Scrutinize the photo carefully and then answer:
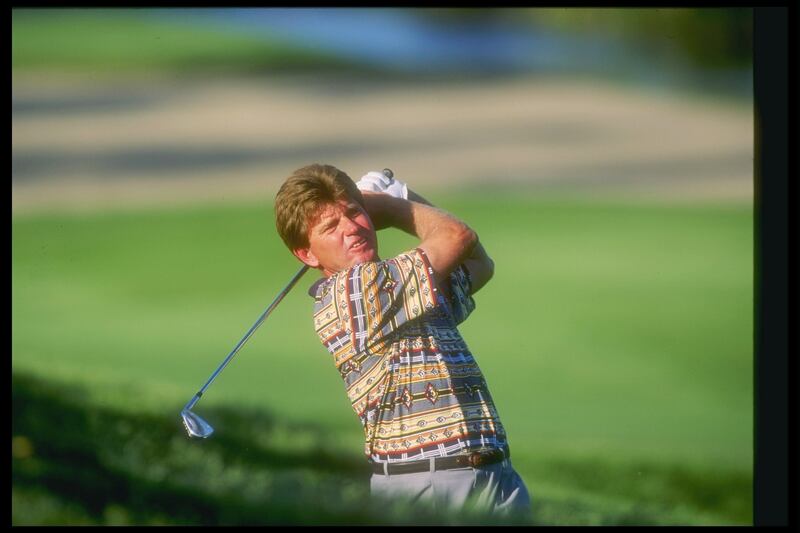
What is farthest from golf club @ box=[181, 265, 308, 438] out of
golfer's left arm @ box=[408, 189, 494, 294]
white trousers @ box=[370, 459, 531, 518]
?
white trousers @ box=[370, 459, 531, 518]

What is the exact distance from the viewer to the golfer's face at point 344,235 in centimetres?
296

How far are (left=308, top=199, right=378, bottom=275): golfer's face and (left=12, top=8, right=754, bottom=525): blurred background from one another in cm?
57

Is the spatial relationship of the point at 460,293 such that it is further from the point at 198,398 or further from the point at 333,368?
the point at 198,398

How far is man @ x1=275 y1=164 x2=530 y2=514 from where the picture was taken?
111 inches

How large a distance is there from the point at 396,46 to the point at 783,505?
6.01 feet

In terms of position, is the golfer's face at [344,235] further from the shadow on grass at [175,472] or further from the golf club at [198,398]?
the shadow on grass at [175,472]

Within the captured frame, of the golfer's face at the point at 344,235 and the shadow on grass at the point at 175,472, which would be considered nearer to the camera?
the golfer's face at the point at 344,235

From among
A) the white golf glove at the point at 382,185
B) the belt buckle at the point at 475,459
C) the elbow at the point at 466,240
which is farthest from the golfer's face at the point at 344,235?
the belt buckle at the point at 475,459

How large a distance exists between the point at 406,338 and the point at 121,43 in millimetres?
1390

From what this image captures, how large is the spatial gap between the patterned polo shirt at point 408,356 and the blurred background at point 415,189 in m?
0.58

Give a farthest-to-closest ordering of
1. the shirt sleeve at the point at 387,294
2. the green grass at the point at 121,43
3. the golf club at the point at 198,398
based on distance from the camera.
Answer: the green grass at the point at 121,43 → the golf club at the point at 198,398 → the shirt sleeve at the point at 387,294

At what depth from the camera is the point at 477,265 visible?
3.14m

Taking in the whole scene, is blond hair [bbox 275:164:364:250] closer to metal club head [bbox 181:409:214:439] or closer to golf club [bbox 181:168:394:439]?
golf club [bbox 181:168:394:439]

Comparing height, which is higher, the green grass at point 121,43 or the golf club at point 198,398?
the green grass at point 121,43
